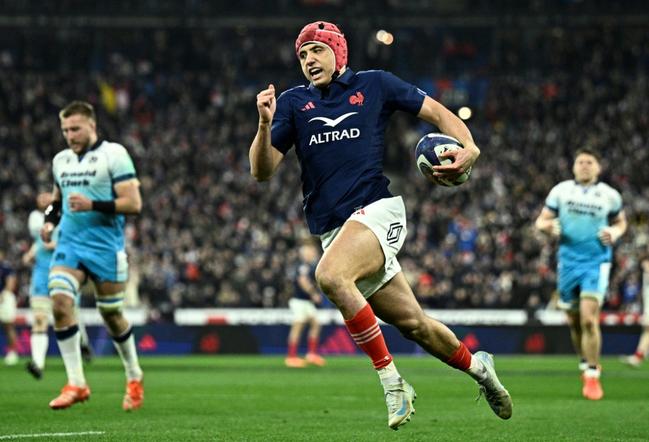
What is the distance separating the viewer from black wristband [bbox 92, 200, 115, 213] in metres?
10.6

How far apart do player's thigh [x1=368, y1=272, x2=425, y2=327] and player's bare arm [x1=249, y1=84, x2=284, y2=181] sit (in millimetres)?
1100

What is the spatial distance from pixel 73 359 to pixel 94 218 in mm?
1305

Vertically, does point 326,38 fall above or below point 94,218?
above

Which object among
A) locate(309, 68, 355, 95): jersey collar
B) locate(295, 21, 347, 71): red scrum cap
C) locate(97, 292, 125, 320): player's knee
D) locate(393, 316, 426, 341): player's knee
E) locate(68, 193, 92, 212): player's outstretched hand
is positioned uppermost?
locate(295, 21, 347, 71): red scrum cap

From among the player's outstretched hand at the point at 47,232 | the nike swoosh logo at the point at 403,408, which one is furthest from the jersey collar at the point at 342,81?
the player's outstretched hand at the point at 47,232

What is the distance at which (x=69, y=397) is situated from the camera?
10438mm

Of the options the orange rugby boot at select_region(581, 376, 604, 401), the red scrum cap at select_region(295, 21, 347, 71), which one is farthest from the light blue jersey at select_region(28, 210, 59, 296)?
the red scrum cap at select_region(295, 21, 347, 71)

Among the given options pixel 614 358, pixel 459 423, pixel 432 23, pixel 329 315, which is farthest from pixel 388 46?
pixel 459 423

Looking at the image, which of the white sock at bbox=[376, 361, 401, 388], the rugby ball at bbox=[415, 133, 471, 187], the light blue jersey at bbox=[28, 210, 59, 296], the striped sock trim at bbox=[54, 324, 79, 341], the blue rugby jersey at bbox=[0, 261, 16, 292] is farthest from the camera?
the blue rugby jersey at bbox=[0, 261, 16, 292]

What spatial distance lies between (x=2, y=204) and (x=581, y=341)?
24.4 m

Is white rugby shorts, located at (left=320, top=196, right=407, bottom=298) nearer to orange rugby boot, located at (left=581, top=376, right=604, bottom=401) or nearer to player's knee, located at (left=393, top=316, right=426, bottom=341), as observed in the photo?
player's knee, located at (left=393, top=316, right=426, bottom=341)

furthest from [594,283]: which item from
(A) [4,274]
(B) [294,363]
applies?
(A) [4,274]

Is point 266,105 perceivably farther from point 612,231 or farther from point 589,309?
point 612,231

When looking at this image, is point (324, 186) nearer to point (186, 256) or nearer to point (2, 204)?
point (186, 256)
